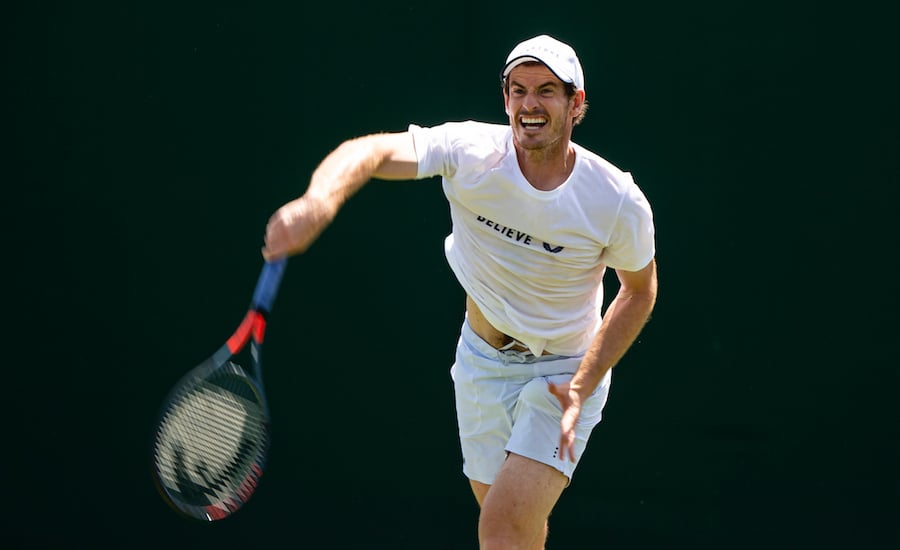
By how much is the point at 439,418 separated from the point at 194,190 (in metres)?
1.32

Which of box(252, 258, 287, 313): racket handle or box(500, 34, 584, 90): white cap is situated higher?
box(500, 34, 584, 90): white cap

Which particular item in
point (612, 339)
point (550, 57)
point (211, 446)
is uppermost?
point (550, 57)

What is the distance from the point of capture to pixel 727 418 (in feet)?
16.5

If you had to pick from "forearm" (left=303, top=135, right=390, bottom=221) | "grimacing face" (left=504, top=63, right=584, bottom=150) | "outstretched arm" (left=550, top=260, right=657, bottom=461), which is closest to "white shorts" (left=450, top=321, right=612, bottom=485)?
"outstretched arm" (left=550, top=260, right=657, bottom=461)

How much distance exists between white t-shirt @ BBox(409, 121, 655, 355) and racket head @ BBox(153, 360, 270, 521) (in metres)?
0.82

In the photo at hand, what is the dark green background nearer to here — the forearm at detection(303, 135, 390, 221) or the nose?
the nose

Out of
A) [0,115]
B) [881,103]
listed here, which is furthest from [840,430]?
[0,115]

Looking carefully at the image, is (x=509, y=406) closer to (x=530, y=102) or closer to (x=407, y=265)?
(x=530, y=102)

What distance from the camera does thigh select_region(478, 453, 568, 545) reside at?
3.74 metres

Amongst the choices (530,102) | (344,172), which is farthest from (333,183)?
(530,102)

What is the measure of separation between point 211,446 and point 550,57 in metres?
1.49

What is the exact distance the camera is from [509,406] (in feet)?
13.6

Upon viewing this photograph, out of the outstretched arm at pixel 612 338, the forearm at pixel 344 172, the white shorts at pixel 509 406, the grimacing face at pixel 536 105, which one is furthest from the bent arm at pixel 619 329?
the forearm at pixel 344 172

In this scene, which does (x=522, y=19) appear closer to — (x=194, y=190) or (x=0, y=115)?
(x=194, y=190)
